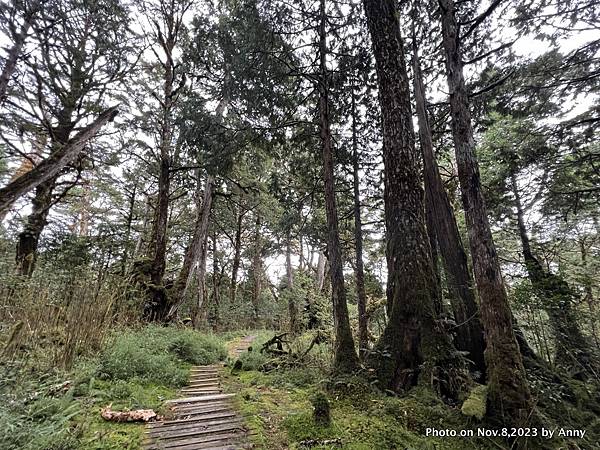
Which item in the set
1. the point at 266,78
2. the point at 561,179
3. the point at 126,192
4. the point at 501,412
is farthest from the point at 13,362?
the point at 126,192

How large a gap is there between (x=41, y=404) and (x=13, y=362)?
0.67m

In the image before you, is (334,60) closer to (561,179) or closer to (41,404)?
(561,179)

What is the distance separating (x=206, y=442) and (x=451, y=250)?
15.3 feet

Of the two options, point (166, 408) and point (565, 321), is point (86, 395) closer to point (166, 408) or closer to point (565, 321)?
point (166, 408)

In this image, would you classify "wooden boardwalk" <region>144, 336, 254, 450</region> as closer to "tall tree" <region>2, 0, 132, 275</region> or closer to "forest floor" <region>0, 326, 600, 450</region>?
"forest floor" <region>0, 326, 600, 450</region>

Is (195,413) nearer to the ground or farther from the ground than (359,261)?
nearer to the ground

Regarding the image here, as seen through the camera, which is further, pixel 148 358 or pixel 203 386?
pixel 203 386

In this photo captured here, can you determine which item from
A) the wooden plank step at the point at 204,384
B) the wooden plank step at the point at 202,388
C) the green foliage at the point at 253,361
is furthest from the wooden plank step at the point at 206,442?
the green foliage at the point at 253,361

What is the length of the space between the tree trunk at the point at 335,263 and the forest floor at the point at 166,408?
18.8 inches

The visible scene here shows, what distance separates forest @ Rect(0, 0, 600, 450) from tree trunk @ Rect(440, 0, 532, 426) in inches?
0.7

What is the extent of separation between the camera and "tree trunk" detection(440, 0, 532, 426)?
2.46 metres

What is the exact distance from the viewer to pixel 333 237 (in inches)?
189

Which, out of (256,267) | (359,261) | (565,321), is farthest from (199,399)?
(256,267)

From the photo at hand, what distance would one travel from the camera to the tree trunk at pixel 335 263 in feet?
13.3
